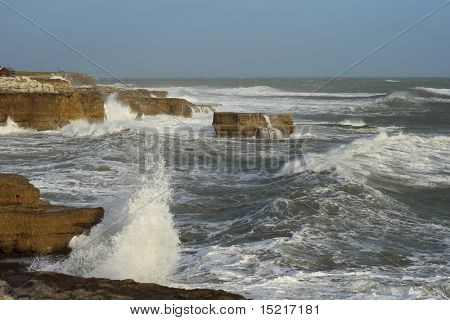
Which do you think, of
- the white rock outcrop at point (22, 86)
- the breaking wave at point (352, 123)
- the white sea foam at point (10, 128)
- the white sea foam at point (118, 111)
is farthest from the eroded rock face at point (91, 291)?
the breaking wave at point (352, 123)

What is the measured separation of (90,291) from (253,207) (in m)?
6.40

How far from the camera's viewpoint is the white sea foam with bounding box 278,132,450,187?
1506cm

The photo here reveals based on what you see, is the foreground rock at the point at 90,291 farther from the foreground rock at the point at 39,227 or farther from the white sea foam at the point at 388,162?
the white sea foam at the point at 388,162

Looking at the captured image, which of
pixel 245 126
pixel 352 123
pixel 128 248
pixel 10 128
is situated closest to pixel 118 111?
pixel 10 128

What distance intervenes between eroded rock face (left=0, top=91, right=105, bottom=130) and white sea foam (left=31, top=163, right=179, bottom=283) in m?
15.7

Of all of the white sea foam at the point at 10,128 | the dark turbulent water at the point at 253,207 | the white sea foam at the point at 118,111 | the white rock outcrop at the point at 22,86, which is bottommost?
the dark turbulent water at the point at 253,207

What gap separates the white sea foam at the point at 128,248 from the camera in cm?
737

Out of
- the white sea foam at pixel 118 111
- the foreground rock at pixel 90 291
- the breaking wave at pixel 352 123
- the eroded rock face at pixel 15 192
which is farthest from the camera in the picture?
the breaking wave at pixel 352 123

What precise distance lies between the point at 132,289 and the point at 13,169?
1057 cm

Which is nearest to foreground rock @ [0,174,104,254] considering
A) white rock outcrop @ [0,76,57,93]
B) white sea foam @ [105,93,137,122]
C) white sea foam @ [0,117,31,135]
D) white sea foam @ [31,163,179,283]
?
white sea foam @ [31,163,179,283]

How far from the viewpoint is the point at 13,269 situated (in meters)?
7.13

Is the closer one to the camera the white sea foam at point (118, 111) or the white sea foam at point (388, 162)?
the white sea foam at point (388, 162)

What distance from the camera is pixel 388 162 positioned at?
17234mm

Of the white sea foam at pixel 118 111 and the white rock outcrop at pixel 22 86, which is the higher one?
the white rock outcrop at pixel 22 86
